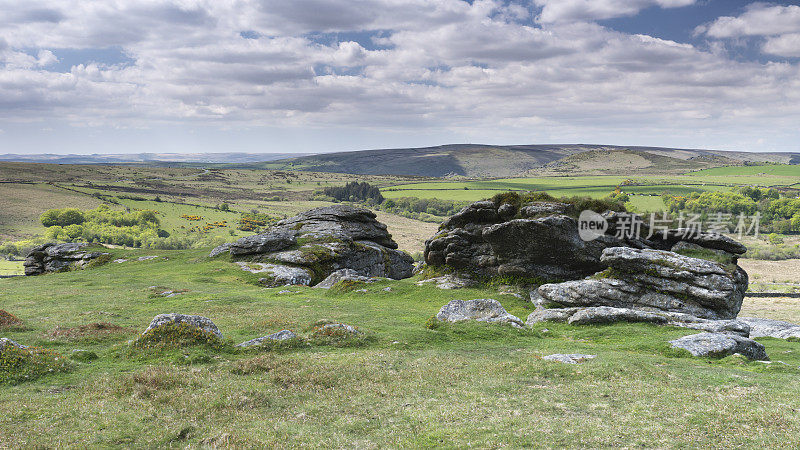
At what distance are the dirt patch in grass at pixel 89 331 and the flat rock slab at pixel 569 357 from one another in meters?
26.9

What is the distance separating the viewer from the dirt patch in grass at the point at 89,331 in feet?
85.9

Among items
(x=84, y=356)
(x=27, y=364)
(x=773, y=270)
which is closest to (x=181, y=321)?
(x=84, y=356)

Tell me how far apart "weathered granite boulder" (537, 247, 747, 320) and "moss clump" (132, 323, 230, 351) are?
29024 mm

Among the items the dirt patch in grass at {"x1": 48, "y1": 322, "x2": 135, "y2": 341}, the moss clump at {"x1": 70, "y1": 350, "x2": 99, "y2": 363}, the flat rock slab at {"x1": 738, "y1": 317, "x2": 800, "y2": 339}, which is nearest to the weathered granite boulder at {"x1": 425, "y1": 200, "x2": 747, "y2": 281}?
the flat rock slab at {"x1": 738, "y1": 317, "x2": 800, "y2": 339}

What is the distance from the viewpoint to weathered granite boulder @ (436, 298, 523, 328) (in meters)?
31.7

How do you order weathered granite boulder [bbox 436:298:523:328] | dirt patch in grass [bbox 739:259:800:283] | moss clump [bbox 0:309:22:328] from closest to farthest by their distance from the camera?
moss clump [bbox 0:309:22:328] → weathered granite boulder [bbox 436:298:523:328] → dirt patch in grass [bbox 739:259:800:283]

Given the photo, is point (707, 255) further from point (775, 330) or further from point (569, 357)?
point (569, 357)

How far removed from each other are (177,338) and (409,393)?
14.0 m

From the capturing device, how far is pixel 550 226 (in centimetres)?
4566

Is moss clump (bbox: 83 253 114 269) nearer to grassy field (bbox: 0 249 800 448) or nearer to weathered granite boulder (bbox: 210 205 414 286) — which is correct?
weathered granite boulder (bbox: 210 205 414 286)

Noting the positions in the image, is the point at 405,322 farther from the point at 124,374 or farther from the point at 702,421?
the point at 702,421

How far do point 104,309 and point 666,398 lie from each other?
42204 mm

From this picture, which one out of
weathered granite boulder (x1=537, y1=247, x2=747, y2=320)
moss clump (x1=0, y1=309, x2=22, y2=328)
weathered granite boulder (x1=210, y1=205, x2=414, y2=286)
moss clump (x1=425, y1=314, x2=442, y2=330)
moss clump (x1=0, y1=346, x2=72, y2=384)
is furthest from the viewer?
weathered granite boulder (x1=210, y1=205, x2=414, y2=286)

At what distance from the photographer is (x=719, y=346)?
80.1 ft
